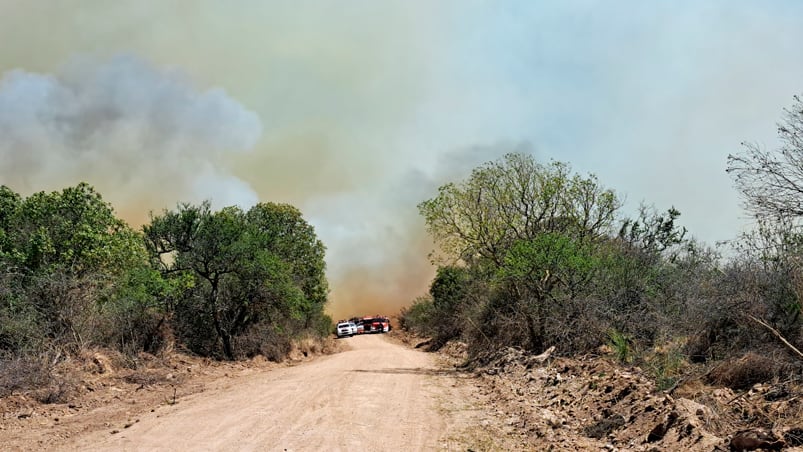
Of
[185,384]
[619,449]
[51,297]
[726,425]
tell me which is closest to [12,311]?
[51,297]

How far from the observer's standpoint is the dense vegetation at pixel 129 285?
55.2ft

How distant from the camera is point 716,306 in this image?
38.7 feet

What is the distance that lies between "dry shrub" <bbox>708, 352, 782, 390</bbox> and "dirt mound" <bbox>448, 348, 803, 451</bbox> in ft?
1.04

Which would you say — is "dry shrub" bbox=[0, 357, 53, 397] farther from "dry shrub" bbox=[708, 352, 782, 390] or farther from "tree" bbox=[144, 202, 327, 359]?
"dry shrub" bbox=[708, 352, 782, 390]

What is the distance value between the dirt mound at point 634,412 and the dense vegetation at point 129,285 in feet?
41.0

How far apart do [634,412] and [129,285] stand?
18.5 meters

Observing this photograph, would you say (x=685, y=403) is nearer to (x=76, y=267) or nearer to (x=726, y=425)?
(x=726, y=425)

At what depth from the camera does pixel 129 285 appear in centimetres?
2069

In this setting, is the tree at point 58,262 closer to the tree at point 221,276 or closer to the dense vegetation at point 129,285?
the dense vegetation at point 129,285

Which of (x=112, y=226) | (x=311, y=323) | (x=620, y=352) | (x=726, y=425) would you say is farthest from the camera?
(x=311, y=323)

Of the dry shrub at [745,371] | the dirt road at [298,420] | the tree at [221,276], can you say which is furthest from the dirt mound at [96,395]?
the dry shrub at [745,371]

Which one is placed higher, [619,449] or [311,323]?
[311,323]

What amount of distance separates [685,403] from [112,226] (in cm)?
2067

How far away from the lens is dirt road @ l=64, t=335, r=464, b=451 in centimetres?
871
